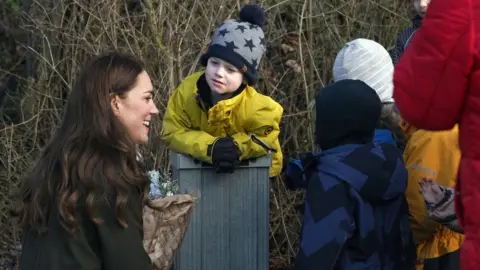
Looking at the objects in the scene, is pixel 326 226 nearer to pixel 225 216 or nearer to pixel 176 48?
pixel 225 216

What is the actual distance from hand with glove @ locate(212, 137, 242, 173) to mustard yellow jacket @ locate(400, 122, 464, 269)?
88 centimetres

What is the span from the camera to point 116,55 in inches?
136

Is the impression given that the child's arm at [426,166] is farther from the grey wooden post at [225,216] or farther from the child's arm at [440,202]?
the grey wooden post at [225,216]

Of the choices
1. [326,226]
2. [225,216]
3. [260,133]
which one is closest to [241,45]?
[260,133]

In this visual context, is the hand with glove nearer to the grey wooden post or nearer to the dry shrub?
the grey wooden post

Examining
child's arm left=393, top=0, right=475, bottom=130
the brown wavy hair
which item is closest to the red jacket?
child's arm left=393, top=0, right=475, bottom=130

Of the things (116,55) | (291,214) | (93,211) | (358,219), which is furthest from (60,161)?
(291,214)

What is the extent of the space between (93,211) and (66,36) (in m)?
3.99

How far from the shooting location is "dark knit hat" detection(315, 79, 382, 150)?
12.3 ft

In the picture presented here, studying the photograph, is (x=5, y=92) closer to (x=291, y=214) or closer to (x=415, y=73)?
(x=291, y=214)

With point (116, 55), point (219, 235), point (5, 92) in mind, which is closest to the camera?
point (116, 55)

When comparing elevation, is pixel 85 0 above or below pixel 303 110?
above

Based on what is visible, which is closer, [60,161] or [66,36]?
[60,161]

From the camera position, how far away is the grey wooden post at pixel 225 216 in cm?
479
